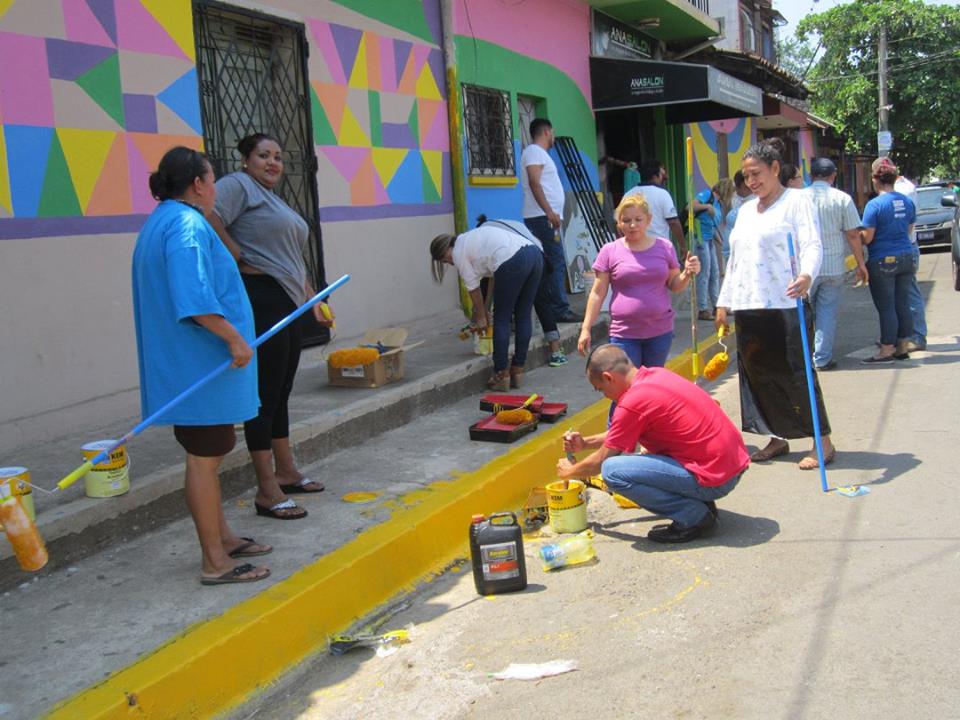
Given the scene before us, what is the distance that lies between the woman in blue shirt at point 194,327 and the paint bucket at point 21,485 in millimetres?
593

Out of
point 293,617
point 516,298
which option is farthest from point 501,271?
point 293,617

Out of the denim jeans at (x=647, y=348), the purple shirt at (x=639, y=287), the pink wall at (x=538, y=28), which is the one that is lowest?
the denim jeans at (x=647, y=348)

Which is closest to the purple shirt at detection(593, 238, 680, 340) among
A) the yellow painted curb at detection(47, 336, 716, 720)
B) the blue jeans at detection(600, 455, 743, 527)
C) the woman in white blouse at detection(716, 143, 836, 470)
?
the woman in white blouse at detection(716, 143, 836, 470)

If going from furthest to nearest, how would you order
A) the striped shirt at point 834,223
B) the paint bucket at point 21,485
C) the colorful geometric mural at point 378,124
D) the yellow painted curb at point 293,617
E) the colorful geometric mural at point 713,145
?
1. the colorful geometric mural at point 713,145
2. the striped shirt at point 834,223
3. the colorful geometric mural at point 378,124
4. the paint bucket at point 21,485
5. the yellow painted curb at point 293,617

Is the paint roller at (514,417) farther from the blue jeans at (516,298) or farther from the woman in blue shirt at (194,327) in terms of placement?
the woman in blue shirt at (194,327)

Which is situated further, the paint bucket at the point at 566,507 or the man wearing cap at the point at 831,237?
the man wearing cap at the point at 831,237

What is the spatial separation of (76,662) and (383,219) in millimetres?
5919

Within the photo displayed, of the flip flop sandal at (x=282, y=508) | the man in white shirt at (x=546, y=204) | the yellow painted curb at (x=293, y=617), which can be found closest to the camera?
the yellow painted curb at (x=293, y=617)

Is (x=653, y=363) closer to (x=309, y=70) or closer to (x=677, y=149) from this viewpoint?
(x=309, y=70)

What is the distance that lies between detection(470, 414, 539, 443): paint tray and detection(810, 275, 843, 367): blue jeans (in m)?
3.43

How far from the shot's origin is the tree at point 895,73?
3250cm

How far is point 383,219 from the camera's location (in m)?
8.72

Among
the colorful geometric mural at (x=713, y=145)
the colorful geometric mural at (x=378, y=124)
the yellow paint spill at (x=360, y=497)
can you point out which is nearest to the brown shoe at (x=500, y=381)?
the colorful geometric mural at (x=378, y=124)

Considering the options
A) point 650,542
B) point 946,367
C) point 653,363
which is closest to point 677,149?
point 946,367
